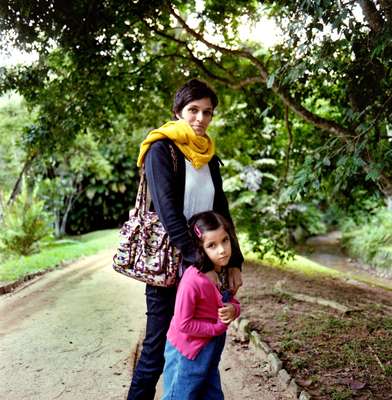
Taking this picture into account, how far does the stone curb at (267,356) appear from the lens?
3.08 meters

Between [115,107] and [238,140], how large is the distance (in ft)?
9.64

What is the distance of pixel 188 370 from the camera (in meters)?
2.15

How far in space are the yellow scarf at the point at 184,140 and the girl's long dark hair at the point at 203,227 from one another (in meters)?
0.26

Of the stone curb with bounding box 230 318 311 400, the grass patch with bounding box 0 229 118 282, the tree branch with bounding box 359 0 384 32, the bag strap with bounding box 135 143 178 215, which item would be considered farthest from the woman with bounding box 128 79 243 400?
the grass patch with bounding box 0 229 118 282

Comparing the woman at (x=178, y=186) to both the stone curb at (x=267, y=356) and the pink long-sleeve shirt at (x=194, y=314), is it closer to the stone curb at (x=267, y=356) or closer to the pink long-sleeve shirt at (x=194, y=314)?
the pink long-sleeve shirt at (x=194, y=314)

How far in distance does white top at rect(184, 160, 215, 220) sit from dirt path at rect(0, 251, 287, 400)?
1.55m

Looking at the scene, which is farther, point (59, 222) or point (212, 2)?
Result: point (59, 222)

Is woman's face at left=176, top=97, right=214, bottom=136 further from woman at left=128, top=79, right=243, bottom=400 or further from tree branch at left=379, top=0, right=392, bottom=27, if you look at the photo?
tree branch at left=379, top=0, right=392, bottom=27

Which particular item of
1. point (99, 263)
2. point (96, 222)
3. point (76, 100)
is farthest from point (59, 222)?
point (76, 100)

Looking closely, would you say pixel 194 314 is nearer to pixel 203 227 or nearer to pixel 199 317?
pixel 199 317

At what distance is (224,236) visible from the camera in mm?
2191

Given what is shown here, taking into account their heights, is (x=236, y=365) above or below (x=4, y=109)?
below

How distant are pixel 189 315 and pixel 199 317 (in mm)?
86

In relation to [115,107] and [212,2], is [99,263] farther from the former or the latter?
[212,2]
